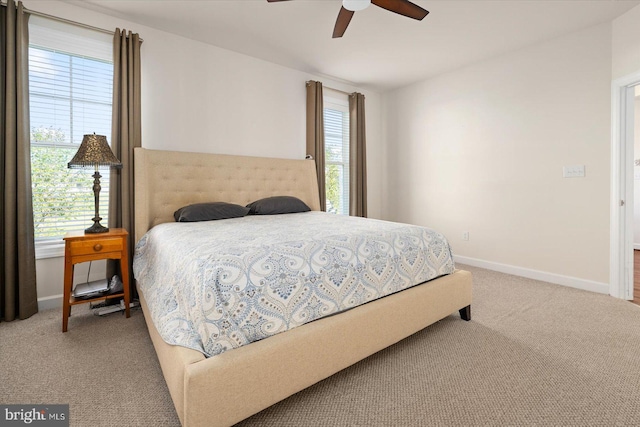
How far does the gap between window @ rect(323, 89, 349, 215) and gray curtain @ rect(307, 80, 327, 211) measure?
314mm

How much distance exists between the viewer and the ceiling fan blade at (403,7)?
221 centimetres

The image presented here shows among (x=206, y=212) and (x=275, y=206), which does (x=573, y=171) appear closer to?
Answer: (x=275, y=206)

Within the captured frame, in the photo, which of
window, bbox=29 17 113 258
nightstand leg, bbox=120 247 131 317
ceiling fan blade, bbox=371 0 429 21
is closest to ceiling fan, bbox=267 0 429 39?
ceiling fan blade, bbox=371 0 429 21

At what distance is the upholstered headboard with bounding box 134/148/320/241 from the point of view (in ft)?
9.43

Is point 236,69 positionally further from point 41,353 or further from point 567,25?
point 567,25

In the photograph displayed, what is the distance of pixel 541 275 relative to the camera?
345 cm

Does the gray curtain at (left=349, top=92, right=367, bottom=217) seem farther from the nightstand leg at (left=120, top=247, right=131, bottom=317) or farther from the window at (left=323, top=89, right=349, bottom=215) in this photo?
the nightstand leg at (left=120, top=247, right=131, bottom=317)

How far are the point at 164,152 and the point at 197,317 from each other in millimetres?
2356

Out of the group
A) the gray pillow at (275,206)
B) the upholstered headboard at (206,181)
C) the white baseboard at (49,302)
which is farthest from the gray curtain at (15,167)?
the gray pillow at (275,206)

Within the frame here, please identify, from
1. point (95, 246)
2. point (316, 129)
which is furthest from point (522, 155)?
point (95, 246)

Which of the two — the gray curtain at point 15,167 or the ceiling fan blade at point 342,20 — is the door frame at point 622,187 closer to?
the ceiling fan blade at point 342,20

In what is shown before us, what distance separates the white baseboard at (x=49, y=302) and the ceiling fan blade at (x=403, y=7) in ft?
11.9

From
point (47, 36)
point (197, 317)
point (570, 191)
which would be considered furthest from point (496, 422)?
point (47, 36)

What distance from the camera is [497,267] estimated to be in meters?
3.85
